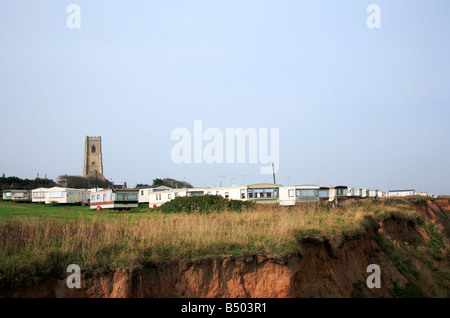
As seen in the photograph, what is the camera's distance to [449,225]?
1945 inches

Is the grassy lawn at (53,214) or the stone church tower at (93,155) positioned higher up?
the stone church tower at (93,155)

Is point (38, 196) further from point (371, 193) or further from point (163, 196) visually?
point (371, 193)

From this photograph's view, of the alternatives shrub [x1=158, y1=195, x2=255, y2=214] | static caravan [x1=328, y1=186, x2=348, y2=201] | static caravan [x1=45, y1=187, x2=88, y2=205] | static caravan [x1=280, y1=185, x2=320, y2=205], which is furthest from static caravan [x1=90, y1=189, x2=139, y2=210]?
static caravan [x1=328, y1=186, x2=348, y2=201]

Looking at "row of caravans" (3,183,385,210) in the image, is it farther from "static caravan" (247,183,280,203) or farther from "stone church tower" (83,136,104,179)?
"stone church tower" (83,136,104,179)

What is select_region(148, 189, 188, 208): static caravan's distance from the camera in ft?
143

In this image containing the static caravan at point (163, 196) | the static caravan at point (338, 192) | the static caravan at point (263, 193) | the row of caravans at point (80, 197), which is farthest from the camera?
the static caravan at point (338, 192)

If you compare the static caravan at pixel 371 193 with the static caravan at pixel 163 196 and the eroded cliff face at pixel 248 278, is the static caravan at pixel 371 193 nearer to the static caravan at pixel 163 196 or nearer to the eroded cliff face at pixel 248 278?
the static caravan at pixel 163 196

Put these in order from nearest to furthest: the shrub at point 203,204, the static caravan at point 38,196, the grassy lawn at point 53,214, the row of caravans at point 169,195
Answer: the grassy lawn at point 53,214, the shrub at point 203,204, the row of caravans at point 169,195, the static caravan at point 38,196

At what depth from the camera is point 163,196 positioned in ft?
146

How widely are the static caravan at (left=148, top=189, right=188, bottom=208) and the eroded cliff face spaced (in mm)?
28191

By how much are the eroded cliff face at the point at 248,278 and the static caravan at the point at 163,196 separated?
1110 inches

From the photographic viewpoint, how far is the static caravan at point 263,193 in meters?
39.7

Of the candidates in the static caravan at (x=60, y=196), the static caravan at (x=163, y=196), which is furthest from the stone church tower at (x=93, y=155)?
the static caravan at (x=163, y=196)
